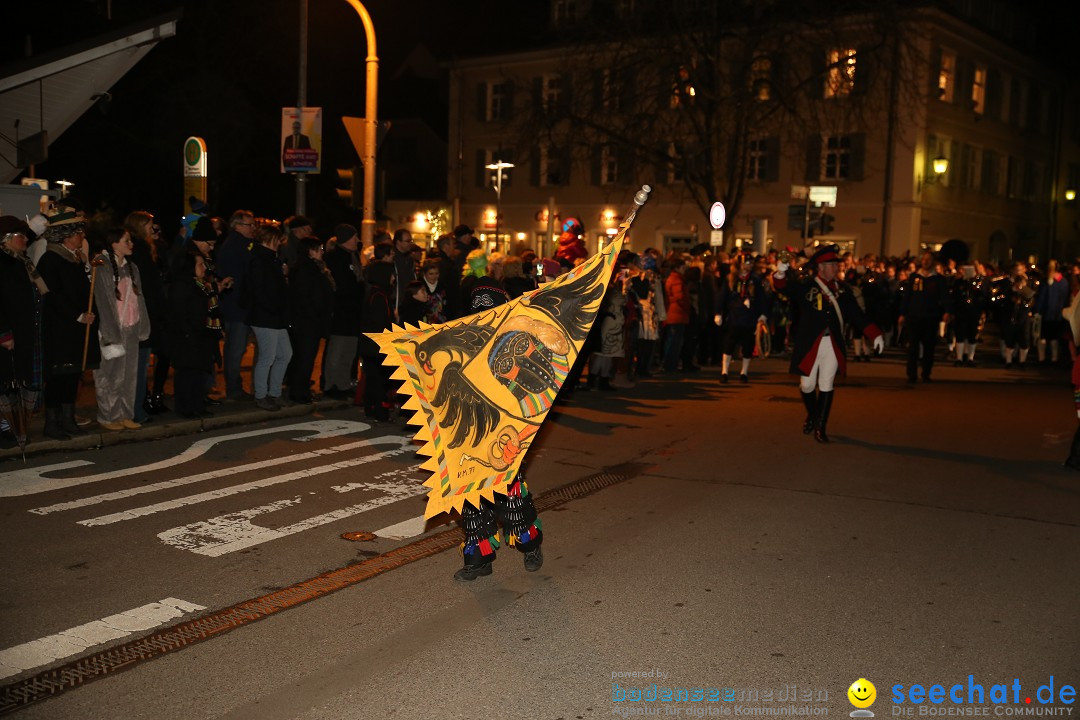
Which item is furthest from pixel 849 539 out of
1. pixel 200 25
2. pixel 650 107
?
pixel 200 25

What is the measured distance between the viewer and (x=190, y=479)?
26.6 feet

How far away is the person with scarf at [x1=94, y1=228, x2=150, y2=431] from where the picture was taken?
30.5 feet

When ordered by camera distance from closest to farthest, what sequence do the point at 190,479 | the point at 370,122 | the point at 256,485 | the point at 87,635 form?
the point at 87,635
the point at 256,485
the point at 190,479
the point at 370,122

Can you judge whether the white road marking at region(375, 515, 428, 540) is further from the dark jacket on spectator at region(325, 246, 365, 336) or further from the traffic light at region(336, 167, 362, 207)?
the traffic light at region(336, 167, 362, 207)

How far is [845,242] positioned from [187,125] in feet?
81.9

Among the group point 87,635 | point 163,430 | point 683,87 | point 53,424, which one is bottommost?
point 87,635

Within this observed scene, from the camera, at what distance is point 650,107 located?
2872 centimetres

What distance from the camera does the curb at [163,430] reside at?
349 inches

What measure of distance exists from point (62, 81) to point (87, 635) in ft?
49.0

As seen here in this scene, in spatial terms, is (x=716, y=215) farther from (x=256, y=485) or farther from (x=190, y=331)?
(x=256, y=485)

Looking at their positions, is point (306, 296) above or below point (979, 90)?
below

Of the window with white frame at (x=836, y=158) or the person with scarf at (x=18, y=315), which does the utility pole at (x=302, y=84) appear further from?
the window with white frame at (x=836, y=158)

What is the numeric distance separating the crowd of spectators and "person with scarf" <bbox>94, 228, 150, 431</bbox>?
0.01m

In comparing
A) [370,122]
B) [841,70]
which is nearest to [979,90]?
[841,70]
